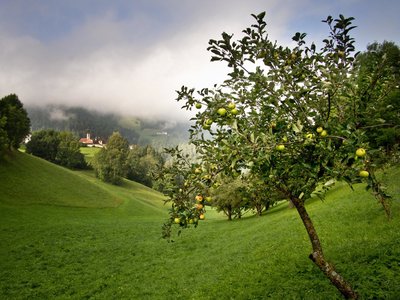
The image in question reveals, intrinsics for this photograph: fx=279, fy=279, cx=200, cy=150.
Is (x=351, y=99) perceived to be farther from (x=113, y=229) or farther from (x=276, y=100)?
(x=113, y=229)

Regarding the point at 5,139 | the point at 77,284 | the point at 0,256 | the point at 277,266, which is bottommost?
the point at 0,256

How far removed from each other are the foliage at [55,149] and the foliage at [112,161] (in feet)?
61.2

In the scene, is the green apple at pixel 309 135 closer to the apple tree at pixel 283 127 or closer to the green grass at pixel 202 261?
the apple tree at pixel 283 127

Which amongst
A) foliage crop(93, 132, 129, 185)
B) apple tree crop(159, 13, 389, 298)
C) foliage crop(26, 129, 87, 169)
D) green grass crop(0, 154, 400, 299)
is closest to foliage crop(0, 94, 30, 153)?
foliage crop(93, 132, 129, 185)

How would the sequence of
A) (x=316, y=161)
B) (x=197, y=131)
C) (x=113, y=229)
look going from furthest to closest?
1. (x=113, y=229)
2. (x=197, y=131)
3. (x=316, y=161)

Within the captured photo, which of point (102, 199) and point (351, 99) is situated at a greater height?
point (351, 99)

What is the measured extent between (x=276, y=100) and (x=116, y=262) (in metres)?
22.0

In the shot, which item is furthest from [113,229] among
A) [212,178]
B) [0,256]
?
[212,178]

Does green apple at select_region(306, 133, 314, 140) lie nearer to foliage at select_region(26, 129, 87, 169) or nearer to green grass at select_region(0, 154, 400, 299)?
green grass at select_region(0, 154, 400, 299)

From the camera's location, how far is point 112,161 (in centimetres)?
9406

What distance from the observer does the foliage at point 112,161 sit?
93312 millimetres

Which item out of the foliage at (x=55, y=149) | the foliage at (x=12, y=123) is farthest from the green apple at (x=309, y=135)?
the foliage at (x=55, y=149)

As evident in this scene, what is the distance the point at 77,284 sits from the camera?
18453mm

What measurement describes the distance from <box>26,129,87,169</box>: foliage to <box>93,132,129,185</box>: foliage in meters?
18.7
